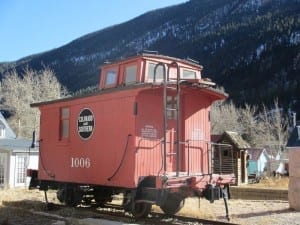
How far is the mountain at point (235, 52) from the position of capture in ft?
470

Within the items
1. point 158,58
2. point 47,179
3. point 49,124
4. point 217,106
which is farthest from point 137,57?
point 217,106

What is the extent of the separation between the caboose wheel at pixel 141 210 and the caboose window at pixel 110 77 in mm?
3799

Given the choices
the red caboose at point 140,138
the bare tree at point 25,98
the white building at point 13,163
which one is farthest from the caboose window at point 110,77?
the bare tree at point 25,98

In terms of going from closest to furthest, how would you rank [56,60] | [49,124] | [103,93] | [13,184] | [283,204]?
[103,93] → [49,124] → [283,204] → [13,184] → [56,60]

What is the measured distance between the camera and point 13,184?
27.8 metres

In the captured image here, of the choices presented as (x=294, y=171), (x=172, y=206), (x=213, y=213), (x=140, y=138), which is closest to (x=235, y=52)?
(x=294, y=171)

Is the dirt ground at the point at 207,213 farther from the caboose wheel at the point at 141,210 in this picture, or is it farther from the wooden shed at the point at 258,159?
the wooden shed at the point at 258,159

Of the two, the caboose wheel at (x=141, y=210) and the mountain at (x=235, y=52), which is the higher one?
the mountain at (x=235, y=52)

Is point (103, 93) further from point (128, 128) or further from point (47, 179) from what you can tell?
point (47, 179)

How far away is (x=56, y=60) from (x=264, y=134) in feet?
383

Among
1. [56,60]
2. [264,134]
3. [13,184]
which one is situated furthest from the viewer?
[56,60]

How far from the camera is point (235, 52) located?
165375 millimetres

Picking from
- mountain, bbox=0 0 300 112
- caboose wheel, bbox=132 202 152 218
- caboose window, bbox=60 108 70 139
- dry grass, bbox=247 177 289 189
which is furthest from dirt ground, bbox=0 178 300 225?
mountain, bbox=0 0 300 112

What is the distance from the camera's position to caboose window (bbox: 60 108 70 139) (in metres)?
14.4
